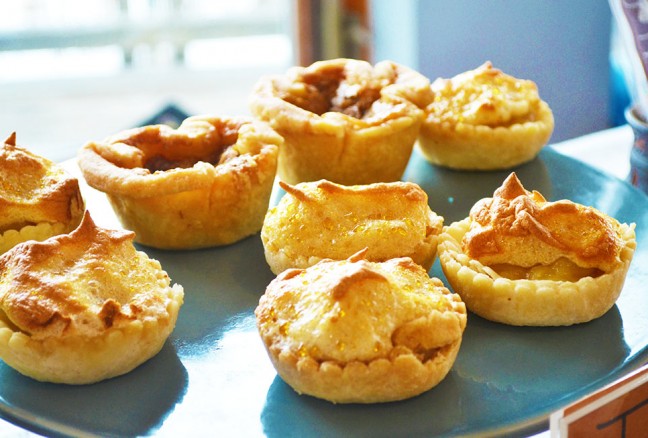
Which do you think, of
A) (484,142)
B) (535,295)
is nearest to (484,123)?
(484,142)

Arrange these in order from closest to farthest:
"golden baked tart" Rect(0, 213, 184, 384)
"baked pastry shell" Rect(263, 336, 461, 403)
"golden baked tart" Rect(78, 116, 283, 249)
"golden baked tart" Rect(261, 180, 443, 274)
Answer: "baked pastry shell" Rect(263, 336, 461, 403) < "golden baked tart" Rect(0, 213, 184, 384) < "golden baked tart" Rect(261, 180, 443, 274) < "golden baked tart" Rect(78, 116, 283, 249)

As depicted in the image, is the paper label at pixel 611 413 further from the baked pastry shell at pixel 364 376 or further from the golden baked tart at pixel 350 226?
the golden baked tart at pixel 350 226

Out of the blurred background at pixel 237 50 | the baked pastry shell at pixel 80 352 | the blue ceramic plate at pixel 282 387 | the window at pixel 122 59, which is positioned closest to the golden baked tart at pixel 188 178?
the blue ceramic plate at pixel 282 387

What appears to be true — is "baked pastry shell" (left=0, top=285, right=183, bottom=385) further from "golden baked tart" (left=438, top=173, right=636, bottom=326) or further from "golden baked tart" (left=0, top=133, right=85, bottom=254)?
"golden baked tart" (left=438, top=173, right=636, bottom=326)

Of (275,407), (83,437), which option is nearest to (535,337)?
(275,407)

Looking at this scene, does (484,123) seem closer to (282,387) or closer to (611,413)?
(282,387)

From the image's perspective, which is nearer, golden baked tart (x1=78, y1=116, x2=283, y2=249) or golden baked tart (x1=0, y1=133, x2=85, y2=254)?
golden baked tart (x1=0, y1=133, x2=85, y2=254)

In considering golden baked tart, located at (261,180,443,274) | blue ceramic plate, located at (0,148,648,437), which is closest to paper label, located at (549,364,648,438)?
blue ceramic plate, located at (0,148,648,437)
